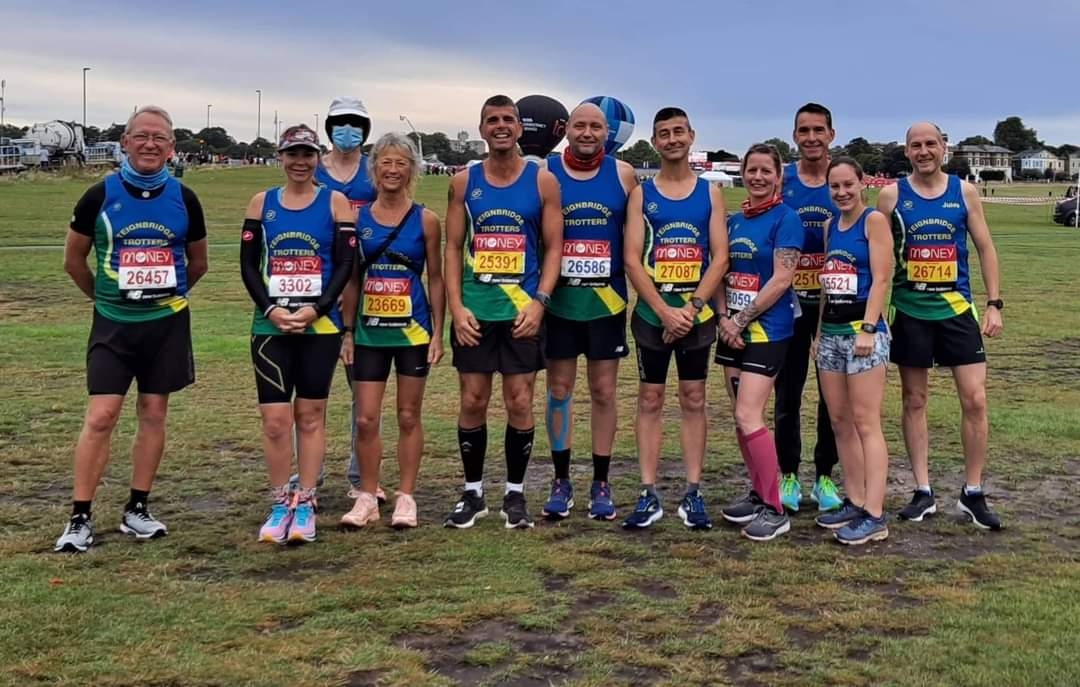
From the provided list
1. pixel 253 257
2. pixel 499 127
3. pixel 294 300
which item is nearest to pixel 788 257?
pixel 499 127

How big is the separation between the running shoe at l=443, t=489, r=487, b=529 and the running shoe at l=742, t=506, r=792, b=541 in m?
1.44

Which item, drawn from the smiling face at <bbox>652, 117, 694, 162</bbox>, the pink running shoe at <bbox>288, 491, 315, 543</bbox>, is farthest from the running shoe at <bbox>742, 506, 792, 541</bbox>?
the pink running shoe at <bbox>288, 491, 315, 543</bbox>

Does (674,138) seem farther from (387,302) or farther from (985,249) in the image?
(985,249)

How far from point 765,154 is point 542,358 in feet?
5.28

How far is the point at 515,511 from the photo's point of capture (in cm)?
558

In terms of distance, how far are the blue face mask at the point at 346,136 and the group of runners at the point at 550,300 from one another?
51cm

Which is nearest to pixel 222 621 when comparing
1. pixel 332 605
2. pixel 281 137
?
pixel 332 605

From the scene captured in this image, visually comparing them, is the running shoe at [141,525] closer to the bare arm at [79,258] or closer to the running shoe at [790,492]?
the bare arm at [79,258]

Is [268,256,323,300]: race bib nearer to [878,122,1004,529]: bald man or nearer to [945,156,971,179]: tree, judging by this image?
[878,122,1004,529]: bald man

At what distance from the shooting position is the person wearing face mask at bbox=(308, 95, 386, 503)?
19.7ft

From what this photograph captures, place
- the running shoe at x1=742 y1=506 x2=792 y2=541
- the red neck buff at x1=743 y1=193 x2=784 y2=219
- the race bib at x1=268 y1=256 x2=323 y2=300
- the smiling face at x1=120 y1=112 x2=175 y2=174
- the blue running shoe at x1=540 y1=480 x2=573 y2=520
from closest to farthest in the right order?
1. the smiling face at x1=120 y1=112 x2=175 y2=174
2. the race bib at x1=268 y1=256 x2=323 y2=300
3. the running shoe at x1=742 y1=506 x2=792 y2=541
4. the red neck buff at x1=743 y1=193 x2=784 y2=219
5. the blue running shoe at x1=540 y1=480 x2=573 y2=520

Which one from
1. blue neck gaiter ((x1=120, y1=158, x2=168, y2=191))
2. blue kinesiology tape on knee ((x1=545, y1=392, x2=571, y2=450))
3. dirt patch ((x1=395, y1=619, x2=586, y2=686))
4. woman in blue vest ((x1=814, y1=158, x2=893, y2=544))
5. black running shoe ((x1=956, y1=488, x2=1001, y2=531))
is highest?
blue neck gaiter ((x1=120, y1=158, x2=168, y2=191))

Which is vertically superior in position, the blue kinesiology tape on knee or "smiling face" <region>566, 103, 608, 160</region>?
"smiling face" <region>566, 103, 608, 160</region>

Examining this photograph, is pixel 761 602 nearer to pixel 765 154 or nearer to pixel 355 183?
pixel 765 154
